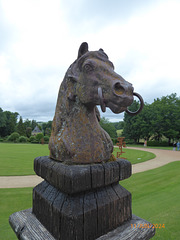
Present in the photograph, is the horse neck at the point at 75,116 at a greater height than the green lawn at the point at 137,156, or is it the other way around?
the horse neck at the point at 75,116

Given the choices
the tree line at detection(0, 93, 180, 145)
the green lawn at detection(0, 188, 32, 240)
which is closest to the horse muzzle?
the green lawn at detection(0, 188, 32, 240)

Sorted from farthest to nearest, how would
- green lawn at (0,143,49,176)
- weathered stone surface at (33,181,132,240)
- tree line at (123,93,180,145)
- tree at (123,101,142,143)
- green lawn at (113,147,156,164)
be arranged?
tree at (123,101,142,143) → tree line at (123,93,180,145) → green lawn at (113,147,156,164) → green lawn at (0,143,49,176) → weathered stone surface at (33,181,132,240)

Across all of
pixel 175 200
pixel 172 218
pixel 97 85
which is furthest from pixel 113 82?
pixel 175 200

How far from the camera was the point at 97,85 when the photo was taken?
4.79ft

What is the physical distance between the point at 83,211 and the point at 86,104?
973mm

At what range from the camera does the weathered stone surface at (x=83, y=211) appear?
1.18 meters

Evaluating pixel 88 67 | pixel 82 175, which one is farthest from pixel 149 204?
pixel 88 67

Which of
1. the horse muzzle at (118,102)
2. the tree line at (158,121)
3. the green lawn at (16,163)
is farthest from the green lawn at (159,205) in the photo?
the tree line at (158,121)

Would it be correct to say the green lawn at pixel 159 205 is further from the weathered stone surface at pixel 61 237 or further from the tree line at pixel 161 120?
the tree line at pixel 161 120

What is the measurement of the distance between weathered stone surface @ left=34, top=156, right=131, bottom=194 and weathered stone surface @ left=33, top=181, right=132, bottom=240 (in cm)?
11

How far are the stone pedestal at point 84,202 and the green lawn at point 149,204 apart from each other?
2116 millimetres

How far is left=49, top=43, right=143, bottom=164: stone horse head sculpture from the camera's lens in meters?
1.37

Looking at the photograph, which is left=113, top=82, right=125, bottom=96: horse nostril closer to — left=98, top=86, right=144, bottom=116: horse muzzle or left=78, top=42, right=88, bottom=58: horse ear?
left=98, top=86, right=144, bottom=116: horse muzzle

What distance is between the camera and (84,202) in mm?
1274
